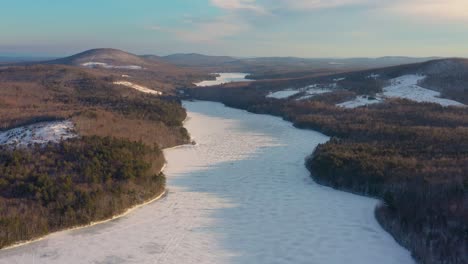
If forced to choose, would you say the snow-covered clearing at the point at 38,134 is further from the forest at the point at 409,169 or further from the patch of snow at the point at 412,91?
the patch of snow at the point at 412,91

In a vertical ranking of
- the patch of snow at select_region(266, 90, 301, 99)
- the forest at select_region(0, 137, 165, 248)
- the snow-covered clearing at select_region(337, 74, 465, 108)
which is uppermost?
the snow-covered clearing at select_region(337, 74, 465, 108)

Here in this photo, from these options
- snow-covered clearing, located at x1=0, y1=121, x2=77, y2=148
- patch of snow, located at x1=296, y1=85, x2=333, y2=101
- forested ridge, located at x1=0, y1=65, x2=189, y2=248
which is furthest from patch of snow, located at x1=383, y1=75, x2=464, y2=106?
snow-covered clearing, located at x1=0, y1=121, x2=77, y2=148

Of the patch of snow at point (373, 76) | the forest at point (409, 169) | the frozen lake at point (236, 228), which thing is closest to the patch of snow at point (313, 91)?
the patch of snow at point (373, 76)

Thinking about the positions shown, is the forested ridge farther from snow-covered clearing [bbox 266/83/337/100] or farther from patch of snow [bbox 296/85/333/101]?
snow-covered clearing [bbox 266/83/337/100]

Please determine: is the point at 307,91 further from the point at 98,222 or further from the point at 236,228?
the point at 98,222

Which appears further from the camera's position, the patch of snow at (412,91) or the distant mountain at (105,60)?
the distant mountain at (105,60)

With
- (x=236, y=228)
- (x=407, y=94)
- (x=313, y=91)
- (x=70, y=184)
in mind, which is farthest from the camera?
(x=313, y=91)

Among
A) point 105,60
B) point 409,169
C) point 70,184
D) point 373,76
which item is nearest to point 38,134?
point 70,184
